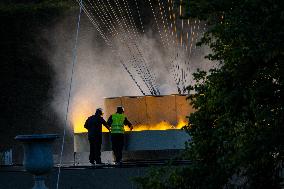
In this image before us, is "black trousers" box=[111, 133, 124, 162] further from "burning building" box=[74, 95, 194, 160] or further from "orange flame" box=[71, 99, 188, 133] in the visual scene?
"orange flame" box=[71, 99, 188, 133]

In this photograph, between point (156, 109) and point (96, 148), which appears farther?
point (156, 109)

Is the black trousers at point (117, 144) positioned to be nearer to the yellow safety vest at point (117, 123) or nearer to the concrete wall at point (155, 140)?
the yellow safety vest at point (117, 123)

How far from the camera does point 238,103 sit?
42.3 feet

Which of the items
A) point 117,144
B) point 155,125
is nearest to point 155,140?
point 155,125

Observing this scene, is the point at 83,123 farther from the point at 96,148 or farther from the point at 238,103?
the point at 238,103

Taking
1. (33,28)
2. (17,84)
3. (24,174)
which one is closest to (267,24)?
(24,174)

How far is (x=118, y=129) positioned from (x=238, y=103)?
13359 millimetres

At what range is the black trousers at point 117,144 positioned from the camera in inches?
1034

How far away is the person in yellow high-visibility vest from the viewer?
2594 cm

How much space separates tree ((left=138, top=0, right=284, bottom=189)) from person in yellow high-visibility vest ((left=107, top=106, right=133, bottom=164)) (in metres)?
11.7

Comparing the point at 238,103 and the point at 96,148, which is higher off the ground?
the point at 96,148

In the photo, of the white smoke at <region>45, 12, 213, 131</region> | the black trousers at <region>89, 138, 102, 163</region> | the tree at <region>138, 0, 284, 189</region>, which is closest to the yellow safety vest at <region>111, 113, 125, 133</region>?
the black trousers at <region>89, 138, 102, 163</region>

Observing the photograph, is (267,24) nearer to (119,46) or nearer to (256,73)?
(256,73)

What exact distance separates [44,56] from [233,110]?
3462cm
